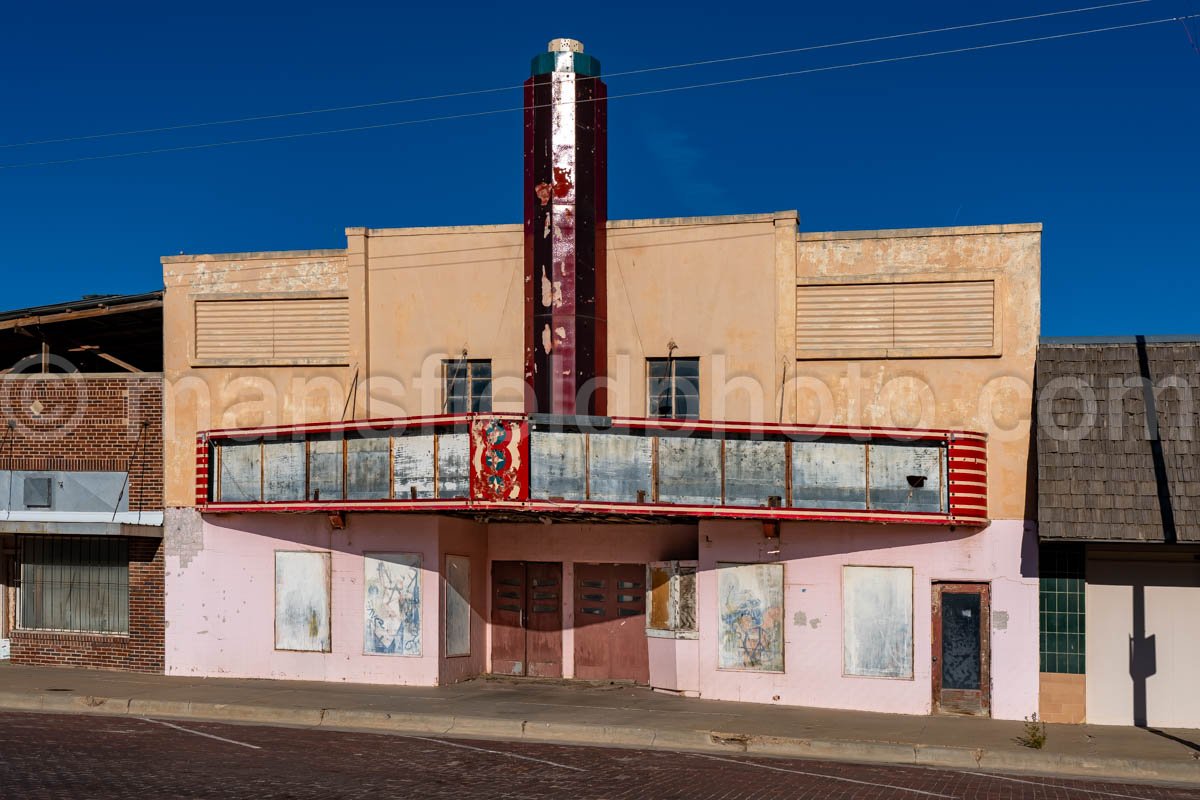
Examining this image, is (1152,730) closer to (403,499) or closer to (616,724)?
(616,724)

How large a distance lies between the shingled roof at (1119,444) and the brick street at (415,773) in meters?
4.22

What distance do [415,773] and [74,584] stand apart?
1254 centimetres

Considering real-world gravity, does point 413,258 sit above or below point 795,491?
above

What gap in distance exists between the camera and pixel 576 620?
24.1 meters

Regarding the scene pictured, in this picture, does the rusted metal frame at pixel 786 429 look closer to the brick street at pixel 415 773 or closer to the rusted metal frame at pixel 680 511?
the rusted metal frame at pixel 680 511

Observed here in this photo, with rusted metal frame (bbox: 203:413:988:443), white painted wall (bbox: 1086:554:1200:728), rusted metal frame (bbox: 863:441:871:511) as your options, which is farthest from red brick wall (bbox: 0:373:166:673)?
white painted wall (bbox: 1086:554:1200:728)

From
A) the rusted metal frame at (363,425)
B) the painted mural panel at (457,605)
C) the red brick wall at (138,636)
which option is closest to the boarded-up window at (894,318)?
the rusted metal frame at (363,425)

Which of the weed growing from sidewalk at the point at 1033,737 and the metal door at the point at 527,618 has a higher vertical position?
the metal door at the point at 527,618

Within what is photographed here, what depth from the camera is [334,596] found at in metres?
23.4

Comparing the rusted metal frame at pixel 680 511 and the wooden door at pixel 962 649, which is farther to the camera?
the wooden door at pixel 962 649

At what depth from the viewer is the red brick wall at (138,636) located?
2430 centimetres

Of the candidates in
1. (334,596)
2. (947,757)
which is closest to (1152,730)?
(947,757)

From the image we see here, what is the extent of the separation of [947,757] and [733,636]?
4957mm

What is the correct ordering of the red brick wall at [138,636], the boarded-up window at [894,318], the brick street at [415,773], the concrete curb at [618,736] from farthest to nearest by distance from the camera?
the red brick wall at [138,636], the boarded-up window at [894,318], the concrete curb at [618,736], the brick street at [415,773]
